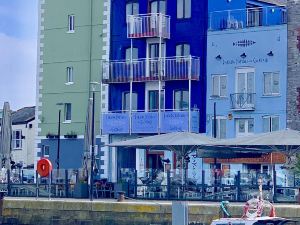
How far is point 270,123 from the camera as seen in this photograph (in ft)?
194

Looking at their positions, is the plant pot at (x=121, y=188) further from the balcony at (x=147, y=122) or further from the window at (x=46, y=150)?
the window at (x=46, y=150)

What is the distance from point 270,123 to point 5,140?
606 inches

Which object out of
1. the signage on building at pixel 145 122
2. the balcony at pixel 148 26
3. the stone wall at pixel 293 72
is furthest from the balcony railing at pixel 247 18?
the signage on building at pixel 145 122

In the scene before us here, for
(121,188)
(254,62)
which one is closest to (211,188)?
(121,188)

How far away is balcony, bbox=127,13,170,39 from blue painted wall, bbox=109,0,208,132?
0.51m

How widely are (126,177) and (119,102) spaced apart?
1577 cm

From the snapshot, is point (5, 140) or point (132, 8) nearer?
point (5, 140)

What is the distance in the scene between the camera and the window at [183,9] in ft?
203

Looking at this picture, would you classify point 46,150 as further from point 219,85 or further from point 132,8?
point 219,85

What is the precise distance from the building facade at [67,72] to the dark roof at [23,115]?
12.5 m

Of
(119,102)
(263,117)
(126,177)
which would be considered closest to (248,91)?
(263,117)

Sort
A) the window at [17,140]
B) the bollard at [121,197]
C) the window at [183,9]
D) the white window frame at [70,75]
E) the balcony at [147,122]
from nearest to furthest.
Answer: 1. the bollard at [121,197]
2. the balcony at [147,122]
3. the window at [183,9]
4. the white window frame at [70,75]
5. the window at [17,140]

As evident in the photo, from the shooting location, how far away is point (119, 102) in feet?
209

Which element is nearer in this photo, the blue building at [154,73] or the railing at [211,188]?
the railing at [211,188]
